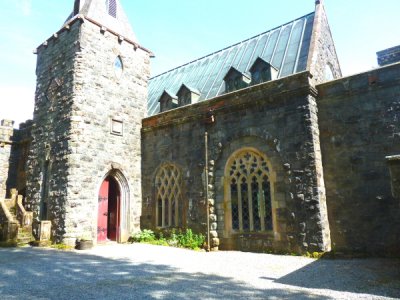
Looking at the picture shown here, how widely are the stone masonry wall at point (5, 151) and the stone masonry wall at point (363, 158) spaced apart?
47.1 feet

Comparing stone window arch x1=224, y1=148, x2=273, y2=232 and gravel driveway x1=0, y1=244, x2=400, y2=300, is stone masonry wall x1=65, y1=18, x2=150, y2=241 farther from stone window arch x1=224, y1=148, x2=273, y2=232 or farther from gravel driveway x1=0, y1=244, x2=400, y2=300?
stone window arch x1=224, y1=148, x2=273, y2=232

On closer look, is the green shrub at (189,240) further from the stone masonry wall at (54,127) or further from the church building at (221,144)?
the stone masonry wall at (54,127)

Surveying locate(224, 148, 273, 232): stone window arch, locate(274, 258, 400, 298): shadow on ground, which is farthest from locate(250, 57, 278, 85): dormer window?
locate(274, 258, 400, 298): shadow on ground

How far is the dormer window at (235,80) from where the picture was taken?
10.9m

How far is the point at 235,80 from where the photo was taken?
1109 centimetres

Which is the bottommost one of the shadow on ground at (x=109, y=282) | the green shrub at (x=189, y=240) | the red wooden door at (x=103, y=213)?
the shadow on ground at (x=109, y=282)

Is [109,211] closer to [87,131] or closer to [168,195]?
[168,195]

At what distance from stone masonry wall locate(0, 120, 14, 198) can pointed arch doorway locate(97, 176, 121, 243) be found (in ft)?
20.9

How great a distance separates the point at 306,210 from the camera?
8.30 m

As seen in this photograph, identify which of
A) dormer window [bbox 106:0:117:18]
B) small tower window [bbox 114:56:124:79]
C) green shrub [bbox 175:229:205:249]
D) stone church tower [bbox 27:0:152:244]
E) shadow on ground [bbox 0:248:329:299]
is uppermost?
dormer window [bbox 106:0:117:18]

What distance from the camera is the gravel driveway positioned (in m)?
4.75

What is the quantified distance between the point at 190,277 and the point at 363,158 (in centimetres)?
557

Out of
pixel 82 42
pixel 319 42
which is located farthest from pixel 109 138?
pixel 319 42

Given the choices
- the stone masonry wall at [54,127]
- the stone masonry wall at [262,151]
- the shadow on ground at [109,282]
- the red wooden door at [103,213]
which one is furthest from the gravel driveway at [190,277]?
the red wooden door at [103,213]
